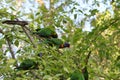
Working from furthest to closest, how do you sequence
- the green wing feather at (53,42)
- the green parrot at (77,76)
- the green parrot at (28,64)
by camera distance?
1. the green wing feather at (53,42)
2. the green parrot at (28,64)
3. the green parrot at (77,76)

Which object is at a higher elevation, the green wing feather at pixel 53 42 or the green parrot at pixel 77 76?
the green wing feather at pixel 53 42

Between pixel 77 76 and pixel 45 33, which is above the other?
pixel 45 33

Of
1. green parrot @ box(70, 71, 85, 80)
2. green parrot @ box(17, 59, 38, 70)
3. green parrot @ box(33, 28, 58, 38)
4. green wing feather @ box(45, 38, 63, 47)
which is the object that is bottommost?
green parrot @ box(70, 71, 85, 80)

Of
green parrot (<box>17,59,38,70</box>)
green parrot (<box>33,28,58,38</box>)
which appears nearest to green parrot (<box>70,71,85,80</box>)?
green parrot (<box>17,59,38,70</box>)

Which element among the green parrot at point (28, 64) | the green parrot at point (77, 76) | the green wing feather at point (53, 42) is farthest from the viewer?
the green wing feather at point (53, 42)

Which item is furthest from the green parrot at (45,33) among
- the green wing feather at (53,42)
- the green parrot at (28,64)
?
the green parrot at (28,64)

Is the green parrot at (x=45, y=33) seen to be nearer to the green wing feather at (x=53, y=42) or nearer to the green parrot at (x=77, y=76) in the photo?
the green wing feather at (x=53, y=42)

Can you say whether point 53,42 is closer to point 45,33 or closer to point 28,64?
point 45,33

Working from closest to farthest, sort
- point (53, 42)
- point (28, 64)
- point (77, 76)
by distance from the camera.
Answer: point (77, 76)
point (28, 64)
point (53, 42)

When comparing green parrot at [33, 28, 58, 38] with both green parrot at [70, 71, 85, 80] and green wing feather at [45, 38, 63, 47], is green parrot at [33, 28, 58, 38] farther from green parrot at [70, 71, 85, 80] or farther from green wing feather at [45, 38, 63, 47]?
green parrot at [70, 71, 85, 80]

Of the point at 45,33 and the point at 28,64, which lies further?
the point at 45,33

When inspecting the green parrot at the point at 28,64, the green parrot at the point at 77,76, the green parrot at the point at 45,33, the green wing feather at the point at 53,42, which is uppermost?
the green parrot at the point at 45,33

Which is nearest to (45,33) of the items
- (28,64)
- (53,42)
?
(53,42)

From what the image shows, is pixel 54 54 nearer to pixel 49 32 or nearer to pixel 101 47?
pixel 49 32
